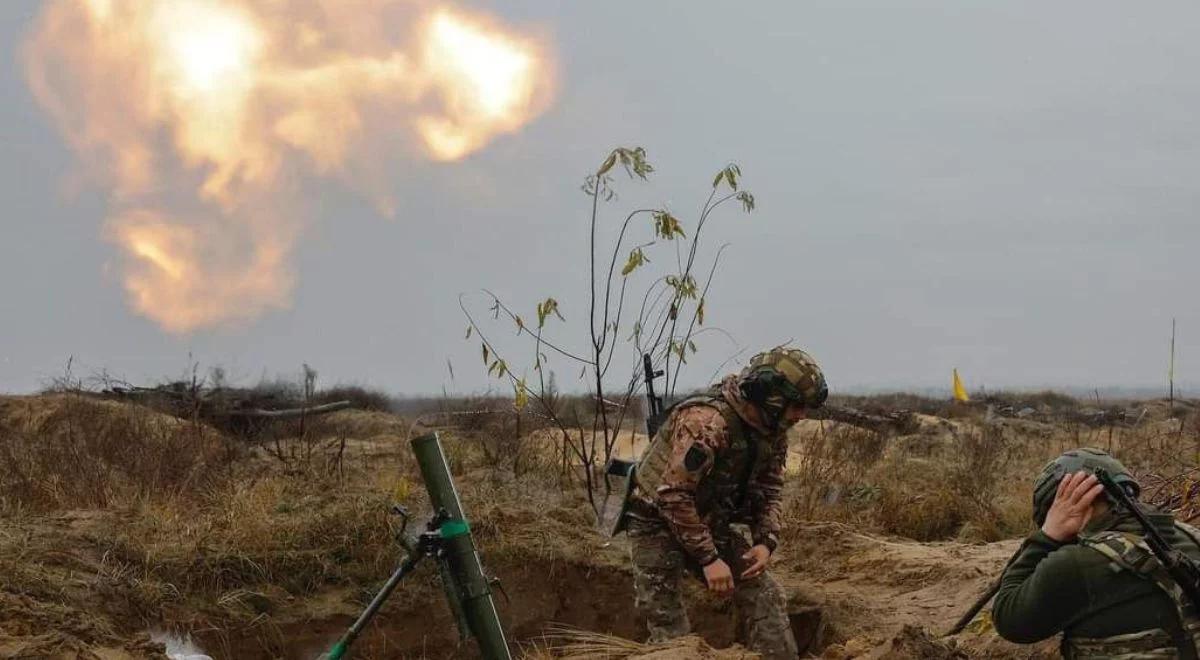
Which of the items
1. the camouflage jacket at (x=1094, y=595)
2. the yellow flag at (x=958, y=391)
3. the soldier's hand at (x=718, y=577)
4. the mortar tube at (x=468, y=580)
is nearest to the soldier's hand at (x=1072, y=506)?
the camouflage jacket at (x=1094, y=595)

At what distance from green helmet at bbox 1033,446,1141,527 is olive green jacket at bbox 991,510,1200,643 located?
0.37 feet

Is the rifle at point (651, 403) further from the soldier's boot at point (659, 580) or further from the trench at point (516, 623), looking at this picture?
the soldier's boot at point (659, 580)

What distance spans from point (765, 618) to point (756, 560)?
324 millimetres

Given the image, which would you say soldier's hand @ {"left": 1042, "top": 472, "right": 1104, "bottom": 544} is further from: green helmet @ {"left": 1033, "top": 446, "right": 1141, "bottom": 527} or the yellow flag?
the yellow flag

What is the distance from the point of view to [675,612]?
5.27 m

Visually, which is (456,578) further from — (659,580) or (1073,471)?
(1073,471)

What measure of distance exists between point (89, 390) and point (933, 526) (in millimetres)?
10496

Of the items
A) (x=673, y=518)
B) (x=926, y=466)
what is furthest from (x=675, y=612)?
(x=926, y=466)

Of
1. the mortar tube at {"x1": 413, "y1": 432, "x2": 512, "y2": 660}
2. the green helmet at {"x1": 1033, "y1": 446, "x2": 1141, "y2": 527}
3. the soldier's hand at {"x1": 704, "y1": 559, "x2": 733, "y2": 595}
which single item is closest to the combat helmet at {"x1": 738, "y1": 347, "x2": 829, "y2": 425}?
the soldier's hand at {"x1": 704, "y1": 559, "x2": 733, "y2": 595}

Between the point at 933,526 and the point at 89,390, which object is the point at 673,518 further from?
the point at 89,390

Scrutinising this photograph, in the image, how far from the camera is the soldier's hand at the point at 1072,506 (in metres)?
3.26

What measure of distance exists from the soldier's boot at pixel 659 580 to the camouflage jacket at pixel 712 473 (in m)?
0.13

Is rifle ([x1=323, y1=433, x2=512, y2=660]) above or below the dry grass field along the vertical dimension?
above

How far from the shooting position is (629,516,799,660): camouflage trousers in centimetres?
524
